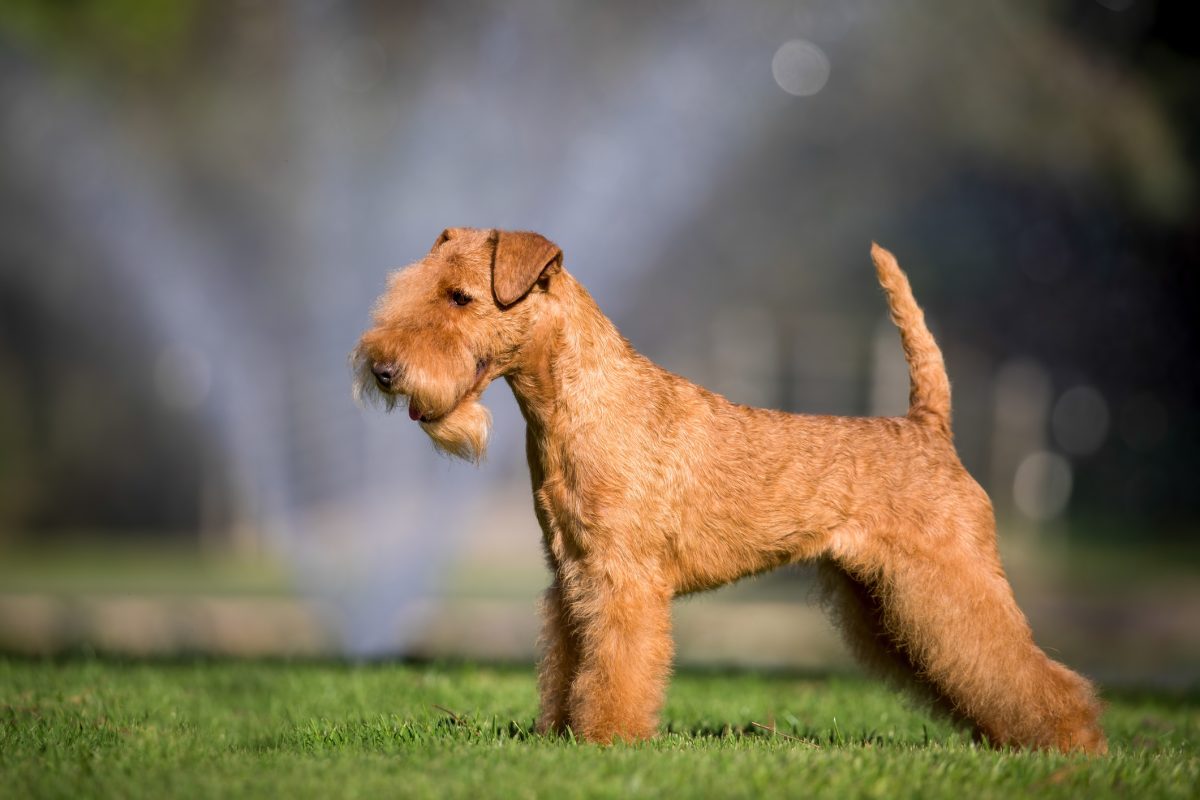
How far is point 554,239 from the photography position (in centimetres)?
1104

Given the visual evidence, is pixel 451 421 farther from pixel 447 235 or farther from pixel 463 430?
pixel 447 235

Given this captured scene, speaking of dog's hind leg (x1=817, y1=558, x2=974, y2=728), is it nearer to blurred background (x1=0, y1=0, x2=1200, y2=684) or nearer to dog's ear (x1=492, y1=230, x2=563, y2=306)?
dog's ear (x1=492, y1=230, x2=563, y2=306)

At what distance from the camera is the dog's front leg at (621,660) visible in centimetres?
362

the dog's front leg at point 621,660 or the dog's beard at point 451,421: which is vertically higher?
the dog's beard at point 451,421

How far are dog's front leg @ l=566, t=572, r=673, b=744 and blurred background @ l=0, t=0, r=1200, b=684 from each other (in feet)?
21.0

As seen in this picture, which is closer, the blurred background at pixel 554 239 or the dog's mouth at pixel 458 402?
the dog's mouth at pixel 458 402

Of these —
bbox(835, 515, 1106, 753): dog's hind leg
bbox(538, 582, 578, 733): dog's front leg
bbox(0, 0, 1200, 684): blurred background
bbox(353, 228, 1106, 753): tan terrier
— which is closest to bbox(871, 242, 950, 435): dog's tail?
bbox(353, 228, 1106, 753): tan terrier

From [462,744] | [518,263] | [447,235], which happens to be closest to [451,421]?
[518,263]

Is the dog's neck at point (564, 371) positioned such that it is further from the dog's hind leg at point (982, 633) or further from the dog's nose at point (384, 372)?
the dog's hind leg at point (982, 633)

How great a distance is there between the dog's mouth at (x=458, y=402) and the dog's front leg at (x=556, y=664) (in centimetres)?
76

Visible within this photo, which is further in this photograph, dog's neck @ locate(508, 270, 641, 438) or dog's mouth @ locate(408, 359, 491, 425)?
dog's neck @ locate(508, 270, 641, 438)

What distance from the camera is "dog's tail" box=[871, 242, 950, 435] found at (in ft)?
14.4

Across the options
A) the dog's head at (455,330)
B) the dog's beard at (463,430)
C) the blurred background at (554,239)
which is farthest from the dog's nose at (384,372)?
the blurred background at (554,239)

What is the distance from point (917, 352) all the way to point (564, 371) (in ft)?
4.89
